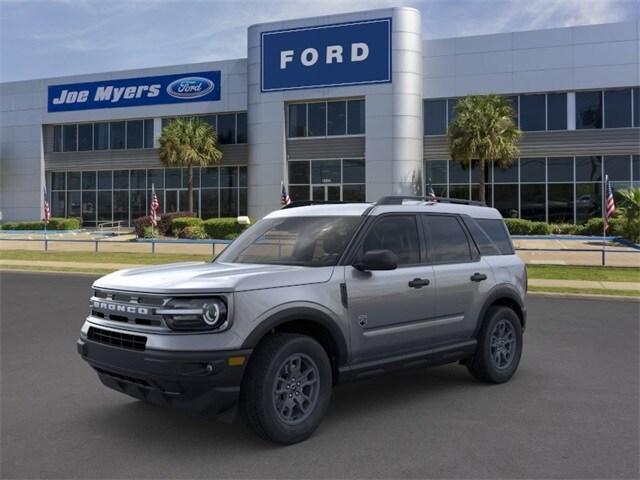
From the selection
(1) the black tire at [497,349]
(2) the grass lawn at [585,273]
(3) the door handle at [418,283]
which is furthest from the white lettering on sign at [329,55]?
(3) the door handle at [418,283]

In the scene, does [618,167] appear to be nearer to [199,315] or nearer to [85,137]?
[199,315]

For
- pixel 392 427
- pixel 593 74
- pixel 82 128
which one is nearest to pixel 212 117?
pixel 82 128

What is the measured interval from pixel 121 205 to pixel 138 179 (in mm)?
2332

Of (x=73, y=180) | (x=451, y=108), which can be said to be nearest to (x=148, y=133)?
(x=73, y=180)

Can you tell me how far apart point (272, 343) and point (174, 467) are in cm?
106

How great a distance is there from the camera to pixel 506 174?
117ft

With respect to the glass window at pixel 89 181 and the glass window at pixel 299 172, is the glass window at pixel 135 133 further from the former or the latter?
the glass window at pixel 299 172

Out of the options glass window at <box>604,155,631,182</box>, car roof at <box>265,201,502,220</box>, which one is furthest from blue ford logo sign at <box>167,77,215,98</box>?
car roof at <box>265,201,502,220</box>

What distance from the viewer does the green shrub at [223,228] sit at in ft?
109

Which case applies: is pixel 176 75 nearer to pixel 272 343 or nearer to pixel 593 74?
pixel 593 74

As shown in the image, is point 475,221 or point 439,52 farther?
point 439,52

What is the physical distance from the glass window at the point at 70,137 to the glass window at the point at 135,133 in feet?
15.8

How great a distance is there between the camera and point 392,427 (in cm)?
510

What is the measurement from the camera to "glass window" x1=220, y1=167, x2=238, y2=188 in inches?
1602
